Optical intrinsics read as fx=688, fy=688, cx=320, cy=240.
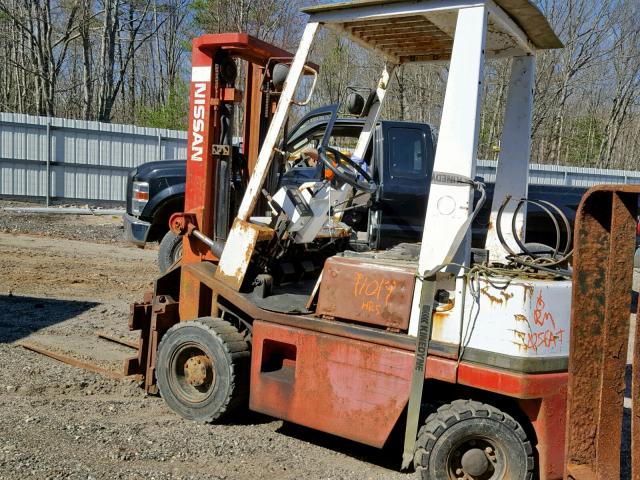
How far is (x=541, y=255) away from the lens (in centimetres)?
443

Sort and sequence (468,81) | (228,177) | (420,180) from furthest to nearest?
(420,180), (228,177), (468,81)

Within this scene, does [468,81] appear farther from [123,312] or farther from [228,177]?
[123,312]

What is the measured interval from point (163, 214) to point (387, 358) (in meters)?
6.17

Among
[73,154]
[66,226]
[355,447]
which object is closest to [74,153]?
[73,154]

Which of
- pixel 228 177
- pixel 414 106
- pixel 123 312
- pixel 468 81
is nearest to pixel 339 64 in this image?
pixel 414 106

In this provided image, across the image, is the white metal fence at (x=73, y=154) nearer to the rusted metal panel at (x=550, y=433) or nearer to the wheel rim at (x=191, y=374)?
the wheel rim at (x=191, y=374)

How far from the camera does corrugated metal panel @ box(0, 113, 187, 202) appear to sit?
58.9ft

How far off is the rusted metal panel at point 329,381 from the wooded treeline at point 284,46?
13915 mm

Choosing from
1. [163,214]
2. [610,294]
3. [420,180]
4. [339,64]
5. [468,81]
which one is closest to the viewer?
[610,294]

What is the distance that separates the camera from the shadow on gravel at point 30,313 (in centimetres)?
698

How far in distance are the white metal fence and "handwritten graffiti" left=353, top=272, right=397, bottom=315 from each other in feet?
51.0

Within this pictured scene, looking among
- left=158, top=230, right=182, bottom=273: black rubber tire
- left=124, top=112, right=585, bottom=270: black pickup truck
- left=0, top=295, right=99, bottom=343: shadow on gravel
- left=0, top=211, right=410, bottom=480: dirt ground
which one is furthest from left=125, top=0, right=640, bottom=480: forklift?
left=158, top=230, right=182, bottom=273: black rubber tire

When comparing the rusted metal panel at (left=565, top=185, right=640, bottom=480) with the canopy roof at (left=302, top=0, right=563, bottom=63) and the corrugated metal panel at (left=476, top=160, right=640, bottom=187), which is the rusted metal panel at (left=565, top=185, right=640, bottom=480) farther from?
the corrugated metal panel at (left=476, top=160, right=640, bottom=187)

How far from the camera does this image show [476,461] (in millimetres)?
3750
